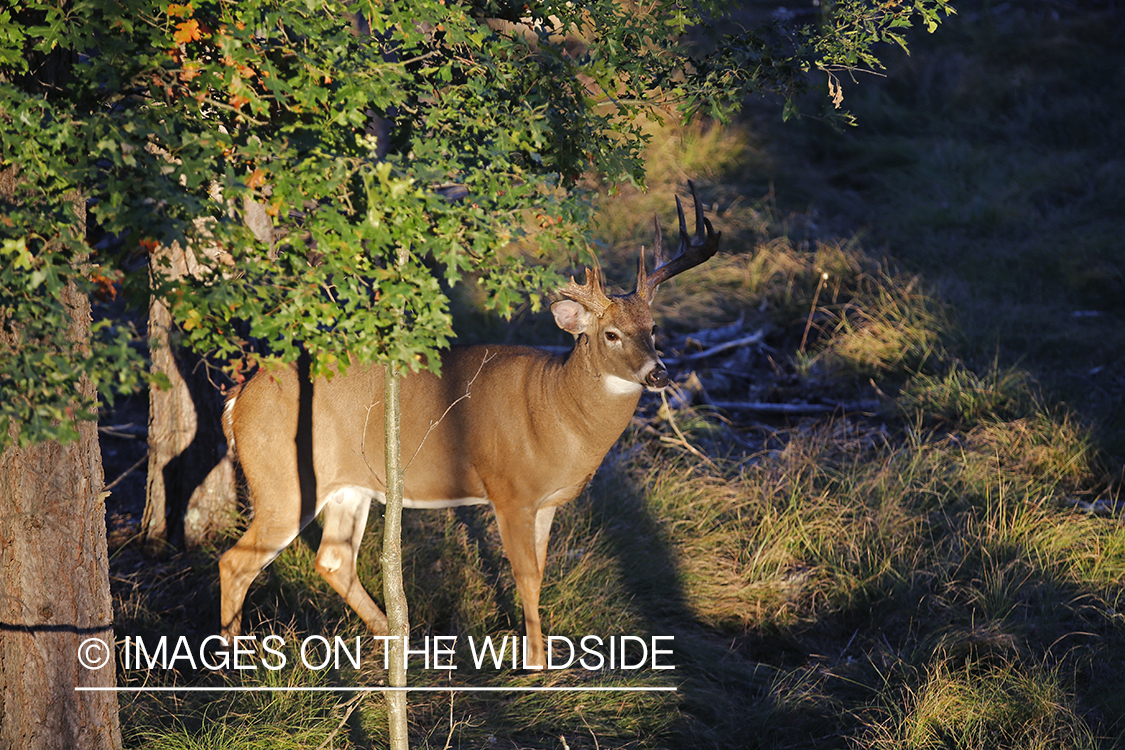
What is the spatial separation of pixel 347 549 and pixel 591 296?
191cm

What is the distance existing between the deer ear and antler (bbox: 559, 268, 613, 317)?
1.2 inches

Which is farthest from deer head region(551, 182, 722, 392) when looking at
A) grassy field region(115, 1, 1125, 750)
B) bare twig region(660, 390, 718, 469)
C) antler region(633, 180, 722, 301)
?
bare twig region(660, 390, 718, 469)

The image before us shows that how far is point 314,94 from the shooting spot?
2875mm

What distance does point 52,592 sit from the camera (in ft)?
12.2

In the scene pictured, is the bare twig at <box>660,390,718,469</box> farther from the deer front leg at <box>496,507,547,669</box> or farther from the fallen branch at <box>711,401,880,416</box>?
the deer front leg at <box>496,507,547,669</box>

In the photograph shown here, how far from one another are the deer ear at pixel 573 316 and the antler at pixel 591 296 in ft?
0.10

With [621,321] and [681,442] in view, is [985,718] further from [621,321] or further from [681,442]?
[681,442]

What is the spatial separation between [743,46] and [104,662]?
135 inches

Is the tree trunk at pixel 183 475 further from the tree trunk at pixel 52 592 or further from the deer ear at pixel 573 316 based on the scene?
the deer ear at pixel 573 316

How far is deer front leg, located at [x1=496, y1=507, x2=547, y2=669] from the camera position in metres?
→ 5.04

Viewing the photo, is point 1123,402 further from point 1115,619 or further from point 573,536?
point 573,536

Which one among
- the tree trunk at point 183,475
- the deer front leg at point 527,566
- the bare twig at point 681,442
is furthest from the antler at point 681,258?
the tree trunk at point 183,475

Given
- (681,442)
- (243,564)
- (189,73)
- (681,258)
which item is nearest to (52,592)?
(243,564)

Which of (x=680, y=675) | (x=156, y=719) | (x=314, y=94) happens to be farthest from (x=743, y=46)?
(x=156, y=719)
